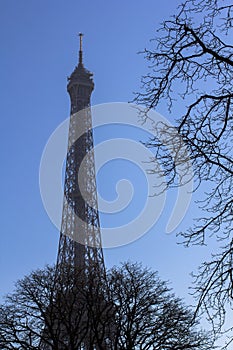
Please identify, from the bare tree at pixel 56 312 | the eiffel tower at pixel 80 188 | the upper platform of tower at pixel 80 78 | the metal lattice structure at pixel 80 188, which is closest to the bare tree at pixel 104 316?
the bare tree at pixel 56 312

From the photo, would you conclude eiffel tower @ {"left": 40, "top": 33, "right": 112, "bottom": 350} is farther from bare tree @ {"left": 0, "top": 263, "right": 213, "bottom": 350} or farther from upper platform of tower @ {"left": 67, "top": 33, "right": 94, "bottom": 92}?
bare tree @ {"left": 0, "top": 263, "right": 213, "bottom": 350}

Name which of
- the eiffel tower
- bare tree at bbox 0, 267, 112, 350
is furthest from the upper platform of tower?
bare tree at bbox 0, 267, 112, 350

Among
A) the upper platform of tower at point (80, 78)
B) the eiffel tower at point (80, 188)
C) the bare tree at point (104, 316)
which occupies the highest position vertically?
the upper platform of tower at point (80, 78)

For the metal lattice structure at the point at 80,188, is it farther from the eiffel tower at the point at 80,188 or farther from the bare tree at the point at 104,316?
the bare tree at the point at 104,316

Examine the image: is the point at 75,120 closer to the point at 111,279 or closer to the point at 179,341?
the point at 111,279

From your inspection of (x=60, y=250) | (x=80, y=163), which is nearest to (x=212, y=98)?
(x=60, y=250)

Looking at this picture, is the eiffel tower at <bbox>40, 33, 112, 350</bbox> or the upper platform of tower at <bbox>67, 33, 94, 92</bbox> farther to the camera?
the upper platform of tower at <bbox>67, 33, 94, 92</bbox>

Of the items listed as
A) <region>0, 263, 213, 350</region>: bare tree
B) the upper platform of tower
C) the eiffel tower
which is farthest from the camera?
the upper platform of tower

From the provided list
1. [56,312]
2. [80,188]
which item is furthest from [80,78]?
[56,312]

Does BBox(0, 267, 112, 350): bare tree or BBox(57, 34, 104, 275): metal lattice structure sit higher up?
BBox(57, 34, 104, 275): metal lattice structure

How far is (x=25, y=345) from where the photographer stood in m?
26.3

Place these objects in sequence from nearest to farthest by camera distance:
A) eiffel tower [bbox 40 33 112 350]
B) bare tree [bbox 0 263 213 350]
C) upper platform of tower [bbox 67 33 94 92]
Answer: bare tree [bbox 0 263 213 350] → eiffel tower [bbox 40 33 112 350] → upper platform of tower [bbox 67 33 94 92]

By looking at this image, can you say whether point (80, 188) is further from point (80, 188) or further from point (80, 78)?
point (80, 78)

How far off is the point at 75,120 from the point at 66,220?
12.2 m
